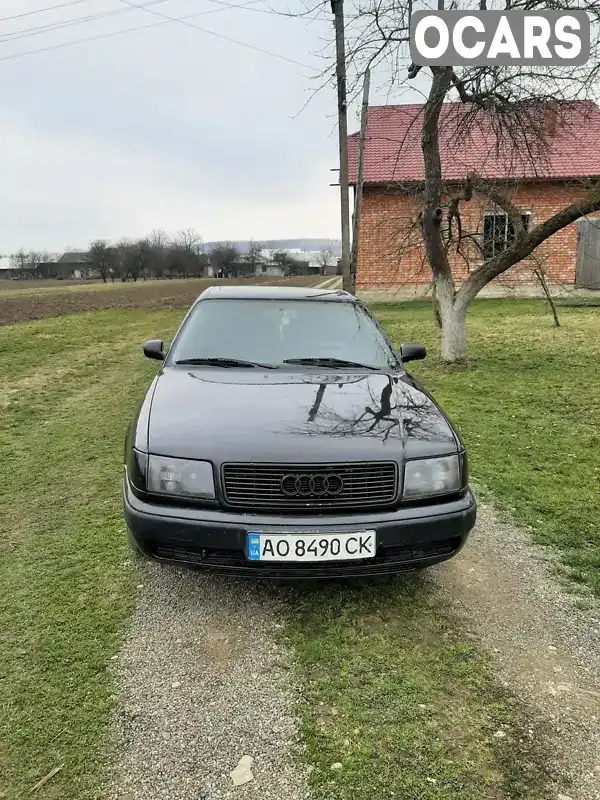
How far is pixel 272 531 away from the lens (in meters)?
2.51

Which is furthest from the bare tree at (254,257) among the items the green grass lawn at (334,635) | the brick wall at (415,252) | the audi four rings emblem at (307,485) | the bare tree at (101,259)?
the audi four rings emblem at (307,485)

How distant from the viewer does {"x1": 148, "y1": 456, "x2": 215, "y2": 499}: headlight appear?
8.55 feet

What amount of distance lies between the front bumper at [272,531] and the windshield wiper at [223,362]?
119cm

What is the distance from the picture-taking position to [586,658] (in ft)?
8.53

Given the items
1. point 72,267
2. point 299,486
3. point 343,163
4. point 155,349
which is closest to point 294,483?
point 299,486

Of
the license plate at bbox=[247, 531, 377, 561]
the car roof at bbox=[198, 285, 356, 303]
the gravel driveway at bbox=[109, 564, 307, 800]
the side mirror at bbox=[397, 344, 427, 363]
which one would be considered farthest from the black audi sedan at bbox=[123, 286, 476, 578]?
the car roof at bbox=[198, 285, 356, 303]

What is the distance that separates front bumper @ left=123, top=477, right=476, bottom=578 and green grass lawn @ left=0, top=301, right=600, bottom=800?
368mm

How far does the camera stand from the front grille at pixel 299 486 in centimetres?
256

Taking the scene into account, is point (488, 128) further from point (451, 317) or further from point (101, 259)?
point (101, 259)

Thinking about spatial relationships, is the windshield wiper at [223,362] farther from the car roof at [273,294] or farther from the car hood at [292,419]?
the car roof at [273,294]

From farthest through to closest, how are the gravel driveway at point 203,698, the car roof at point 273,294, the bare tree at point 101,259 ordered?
the bare tree at point 101,259 < the car roof at point 273,294 < the gravel driveway at point 203,698

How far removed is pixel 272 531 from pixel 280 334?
5.91 feet
